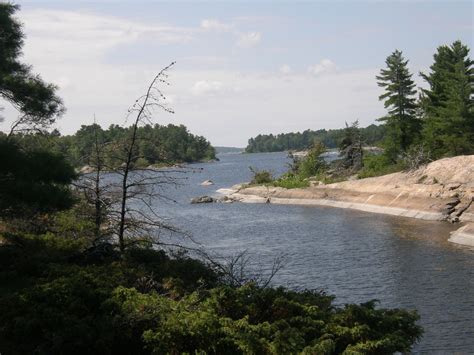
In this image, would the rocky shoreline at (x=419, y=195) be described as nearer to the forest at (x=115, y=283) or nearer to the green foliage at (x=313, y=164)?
the green foliage at (x=313, y=164)

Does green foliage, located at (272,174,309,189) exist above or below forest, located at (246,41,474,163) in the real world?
below

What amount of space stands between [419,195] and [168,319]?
38746 millimetres

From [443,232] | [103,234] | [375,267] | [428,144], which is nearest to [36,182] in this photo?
[103,234]

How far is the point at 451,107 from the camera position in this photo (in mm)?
53031

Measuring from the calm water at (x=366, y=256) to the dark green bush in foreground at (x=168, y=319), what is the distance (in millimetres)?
3879

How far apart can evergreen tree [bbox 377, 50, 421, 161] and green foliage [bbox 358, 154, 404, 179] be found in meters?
1.67

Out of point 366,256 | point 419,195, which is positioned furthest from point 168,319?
point 419,195

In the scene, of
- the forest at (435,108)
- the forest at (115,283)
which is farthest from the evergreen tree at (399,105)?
the forest at (115,283)

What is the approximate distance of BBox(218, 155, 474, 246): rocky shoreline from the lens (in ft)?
132

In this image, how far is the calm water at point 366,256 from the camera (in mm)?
20109

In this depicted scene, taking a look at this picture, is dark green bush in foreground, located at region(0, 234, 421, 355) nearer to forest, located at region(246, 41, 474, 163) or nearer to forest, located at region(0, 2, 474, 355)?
forest, located at region(0, 2, 474, 355)

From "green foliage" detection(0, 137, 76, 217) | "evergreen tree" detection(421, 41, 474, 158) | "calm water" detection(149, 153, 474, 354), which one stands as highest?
"evergreen tree" detection(421, 41, 474, 158)

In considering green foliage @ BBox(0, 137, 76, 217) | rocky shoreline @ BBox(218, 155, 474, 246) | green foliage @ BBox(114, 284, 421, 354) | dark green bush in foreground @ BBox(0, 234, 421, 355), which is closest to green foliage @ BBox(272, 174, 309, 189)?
rocky shoreline @ BBox(218, 155, 474, 246)

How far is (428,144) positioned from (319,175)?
15497mm
